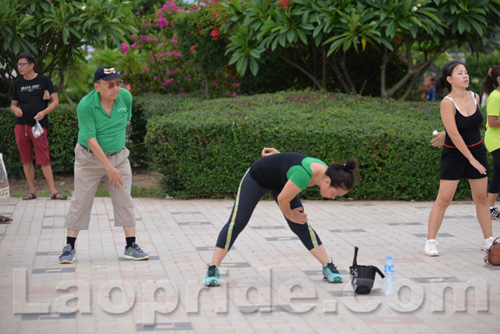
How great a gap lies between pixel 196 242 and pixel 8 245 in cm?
193

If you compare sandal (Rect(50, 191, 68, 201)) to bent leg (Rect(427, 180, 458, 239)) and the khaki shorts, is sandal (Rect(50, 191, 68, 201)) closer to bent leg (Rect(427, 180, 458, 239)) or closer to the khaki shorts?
the khaki shorts

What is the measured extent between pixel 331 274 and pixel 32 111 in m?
5.92

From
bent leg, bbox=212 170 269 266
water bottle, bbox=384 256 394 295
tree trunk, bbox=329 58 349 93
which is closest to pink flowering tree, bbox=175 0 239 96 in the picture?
tree trunk, bbox=329 58 349 93

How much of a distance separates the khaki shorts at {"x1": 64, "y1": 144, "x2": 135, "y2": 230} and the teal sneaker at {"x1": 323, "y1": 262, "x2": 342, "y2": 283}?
6.28 feet

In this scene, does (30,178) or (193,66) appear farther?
(193,66)

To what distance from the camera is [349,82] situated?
13.4 metres

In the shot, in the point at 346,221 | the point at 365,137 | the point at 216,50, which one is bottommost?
the point at 346,221

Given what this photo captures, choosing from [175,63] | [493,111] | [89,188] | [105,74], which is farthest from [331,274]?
[175,63]

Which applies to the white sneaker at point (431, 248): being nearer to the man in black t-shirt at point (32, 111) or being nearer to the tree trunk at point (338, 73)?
the man in black t-shirt at point (32, 111)

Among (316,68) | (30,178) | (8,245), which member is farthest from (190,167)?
(316,68)

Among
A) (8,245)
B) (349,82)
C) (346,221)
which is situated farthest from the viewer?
(349,82)

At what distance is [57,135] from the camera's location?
11422mm

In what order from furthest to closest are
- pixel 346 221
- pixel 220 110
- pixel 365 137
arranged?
pixel 220 110, pixel 365 137, pixel 346 221

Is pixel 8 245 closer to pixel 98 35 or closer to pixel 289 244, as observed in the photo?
pixel 289 244
